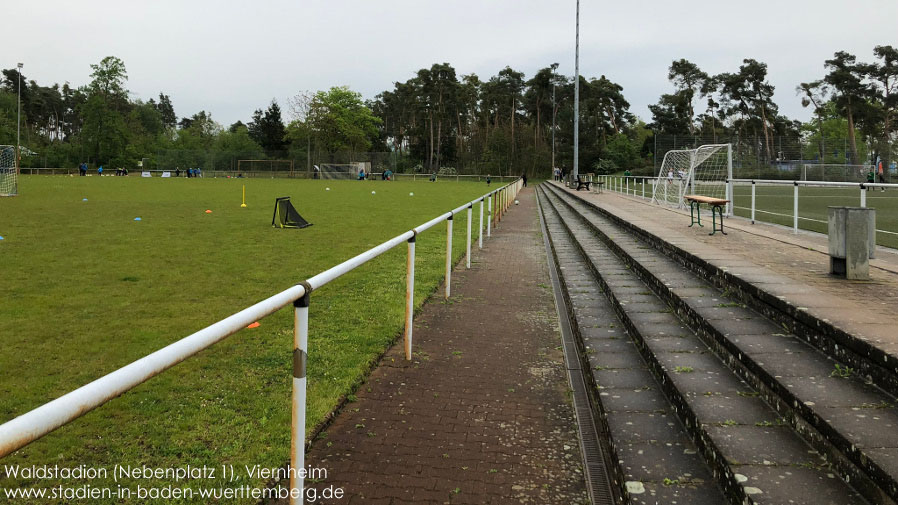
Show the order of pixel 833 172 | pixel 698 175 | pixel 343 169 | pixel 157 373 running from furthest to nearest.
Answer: pixel 343 169
pixel 833 172
pixel 698 175
pixel 157 373

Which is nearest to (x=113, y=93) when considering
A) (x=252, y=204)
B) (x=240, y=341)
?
(x=252, y=204)

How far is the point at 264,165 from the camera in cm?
6781

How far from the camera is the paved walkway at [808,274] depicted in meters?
3.60

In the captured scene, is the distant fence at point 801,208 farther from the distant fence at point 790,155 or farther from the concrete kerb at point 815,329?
the concrete kerb at point 815,329

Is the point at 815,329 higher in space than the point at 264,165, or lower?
lower

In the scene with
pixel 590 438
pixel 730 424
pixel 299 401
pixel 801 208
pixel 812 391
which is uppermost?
pixel 801 208

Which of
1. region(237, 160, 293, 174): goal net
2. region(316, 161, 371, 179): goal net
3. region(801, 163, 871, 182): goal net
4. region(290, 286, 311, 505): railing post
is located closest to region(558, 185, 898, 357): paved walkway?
region(290, 286, 311, 505): railing post

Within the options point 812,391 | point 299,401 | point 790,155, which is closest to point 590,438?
point 812,391

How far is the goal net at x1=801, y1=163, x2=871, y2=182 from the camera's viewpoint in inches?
1446

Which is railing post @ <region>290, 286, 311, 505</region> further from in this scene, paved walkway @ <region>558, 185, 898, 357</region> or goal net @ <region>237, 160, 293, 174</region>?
goal net @ <region>237, 160, 293, 174</region>

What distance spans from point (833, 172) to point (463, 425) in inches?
1655

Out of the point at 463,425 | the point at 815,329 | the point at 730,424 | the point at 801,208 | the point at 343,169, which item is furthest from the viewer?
the point at 343,169

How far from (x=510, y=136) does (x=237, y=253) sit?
67.1 meters

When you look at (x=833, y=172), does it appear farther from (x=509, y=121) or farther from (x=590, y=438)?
(x=509, y=121)
